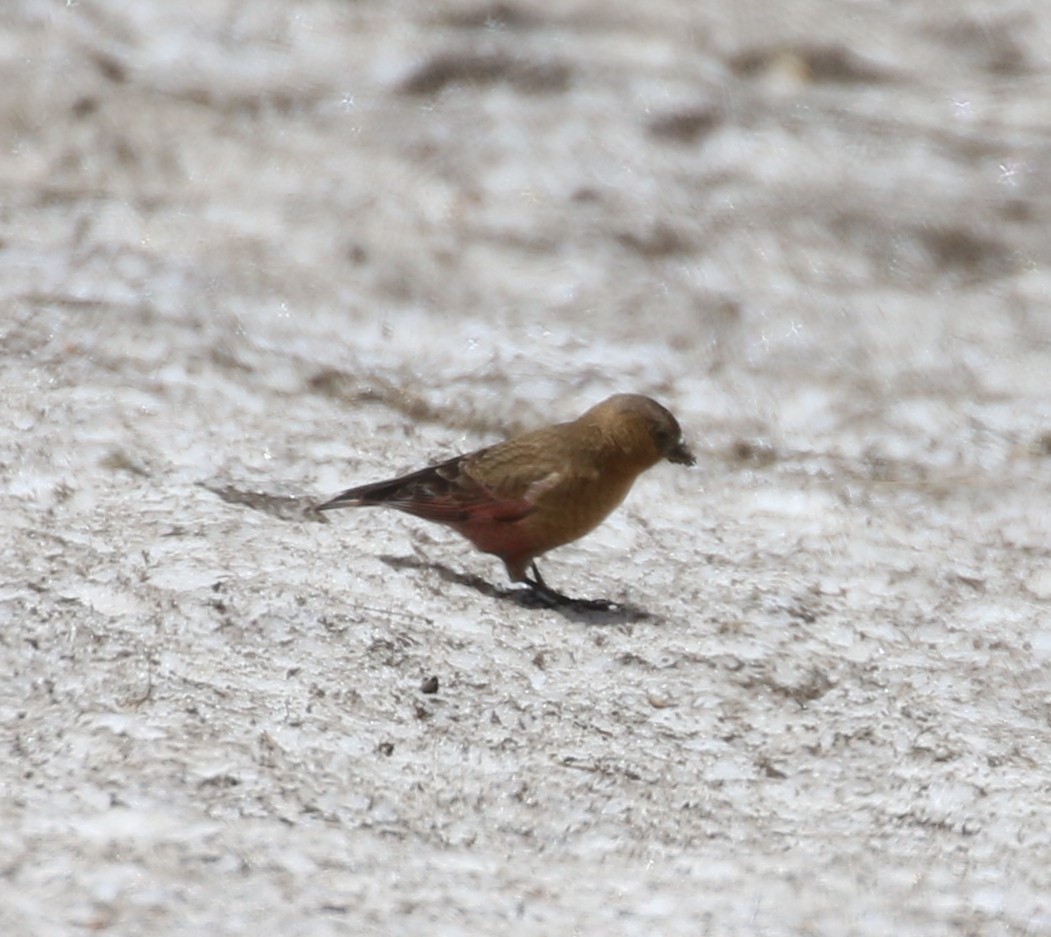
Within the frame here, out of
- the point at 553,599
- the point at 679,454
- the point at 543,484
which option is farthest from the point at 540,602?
the point at 679,454

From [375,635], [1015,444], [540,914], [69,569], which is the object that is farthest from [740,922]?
[1015,444]

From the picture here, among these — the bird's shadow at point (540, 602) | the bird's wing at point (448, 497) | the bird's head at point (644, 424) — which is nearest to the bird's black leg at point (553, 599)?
the bird's shadow at point (540, 602)

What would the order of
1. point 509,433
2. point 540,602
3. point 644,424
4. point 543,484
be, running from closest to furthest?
1. point 543,484
2. point 644,424
3. point 540,602
4. point 509,433

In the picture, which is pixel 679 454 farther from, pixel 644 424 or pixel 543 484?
pixel 543 484

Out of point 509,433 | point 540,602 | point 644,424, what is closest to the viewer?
point 644,424

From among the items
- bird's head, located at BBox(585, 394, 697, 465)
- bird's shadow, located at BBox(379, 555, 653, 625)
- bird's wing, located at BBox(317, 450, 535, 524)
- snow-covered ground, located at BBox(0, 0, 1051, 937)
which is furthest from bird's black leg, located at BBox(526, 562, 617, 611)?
bird's head, located at BBox(585, 394, 697, 465)

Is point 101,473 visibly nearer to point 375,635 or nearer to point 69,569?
point 69,569

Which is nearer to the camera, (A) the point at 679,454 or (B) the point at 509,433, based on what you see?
(A) the point at 679,454

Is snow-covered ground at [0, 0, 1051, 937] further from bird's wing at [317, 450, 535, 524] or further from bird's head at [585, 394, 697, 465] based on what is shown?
bird's head at [585, 394, 697, 465]
